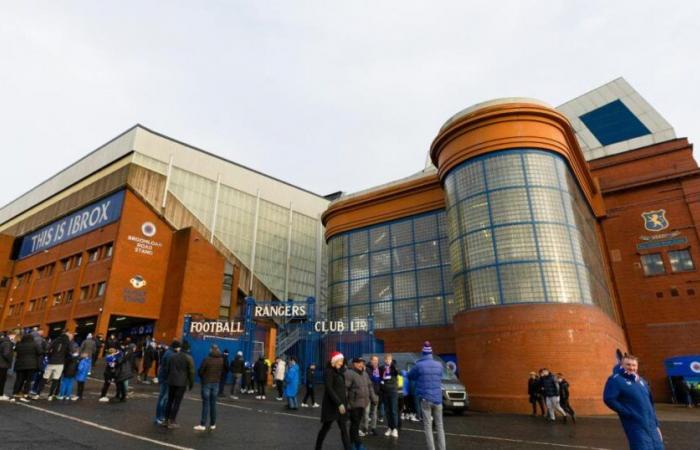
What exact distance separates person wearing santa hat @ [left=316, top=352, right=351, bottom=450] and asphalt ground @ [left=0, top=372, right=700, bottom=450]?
4.60 feet

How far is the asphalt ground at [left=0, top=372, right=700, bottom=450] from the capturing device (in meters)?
6.96

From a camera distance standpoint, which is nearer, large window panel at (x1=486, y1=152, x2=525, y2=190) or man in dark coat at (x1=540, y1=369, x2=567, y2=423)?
man in dark coat at (x1=540, y1=369, x2=567, y2=423)

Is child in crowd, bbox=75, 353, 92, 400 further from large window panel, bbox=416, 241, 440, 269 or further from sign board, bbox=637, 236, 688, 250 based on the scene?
sign board, bbox=637, 236, 688, 250

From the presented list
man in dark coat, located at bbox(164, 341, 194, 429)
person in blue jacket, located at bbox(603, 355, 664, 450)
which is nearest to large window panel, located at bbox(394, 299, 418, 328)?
man in dark coat, located at bbox(164, 341, 194, 429)

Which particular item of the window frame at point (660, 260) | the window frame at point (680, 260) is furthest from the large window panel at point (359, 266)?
the window frame at point (680, 260)

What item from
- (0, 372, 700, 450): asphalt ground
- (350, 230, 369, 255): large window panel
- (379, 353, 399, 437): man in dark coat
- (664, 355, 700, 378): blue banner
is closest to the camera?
(0, 372, 700, 450): asphalt ground

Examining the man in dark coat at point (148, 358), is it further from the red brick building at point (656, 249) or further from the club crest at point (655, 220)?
the club crest at point (655, 220)

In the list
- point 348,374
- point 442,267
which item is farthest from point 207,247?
point 348,374

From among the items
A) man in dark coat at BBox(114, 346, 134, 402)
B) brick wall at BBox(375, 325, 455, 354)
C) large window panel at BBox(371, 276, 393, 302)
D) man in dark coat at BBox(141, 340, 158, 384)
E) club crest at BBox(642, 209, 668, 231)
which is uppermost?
club crest at BBox(642, 209, 668, 231)

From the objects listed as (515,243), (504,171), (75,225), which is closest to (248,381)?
(515,243)

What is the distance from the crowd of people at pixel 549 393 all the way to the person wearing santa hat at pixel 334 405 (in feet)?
31.2

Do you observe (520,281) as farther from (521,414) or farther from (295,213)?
(295,213)

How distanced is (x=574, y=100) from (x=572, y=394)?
77.4ft

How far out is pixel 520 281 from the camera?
18.1 metres
